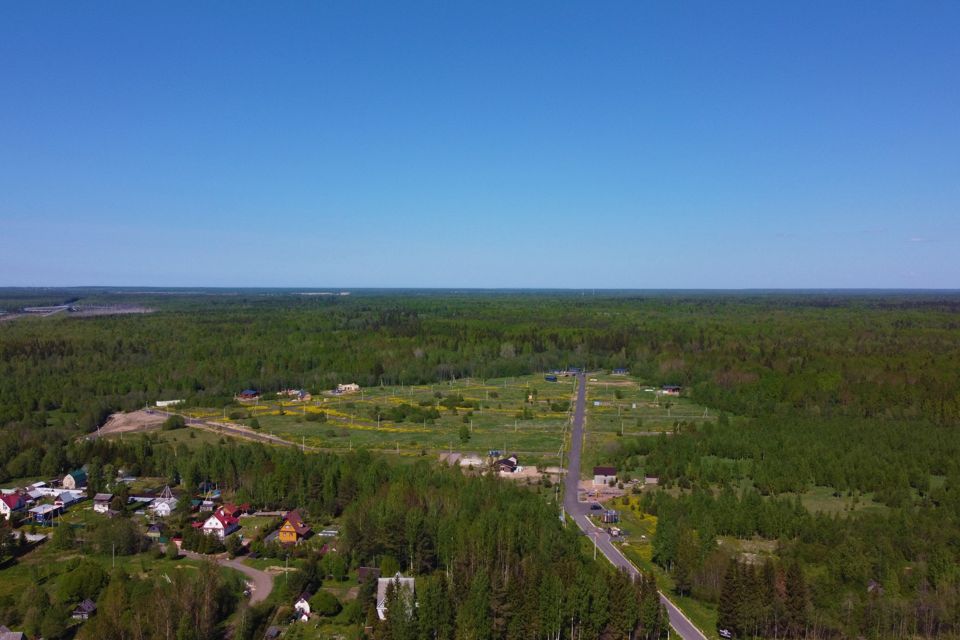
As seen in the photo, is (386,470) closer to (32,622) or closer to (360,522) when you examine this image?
(360,522)

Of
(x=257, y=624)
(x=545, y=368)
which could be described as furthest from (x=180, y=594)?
(x=545, y=368)

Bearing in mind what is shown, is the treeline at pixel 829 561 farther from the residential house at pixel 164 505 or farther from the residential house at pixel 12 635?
the residential house at pixel 164 505

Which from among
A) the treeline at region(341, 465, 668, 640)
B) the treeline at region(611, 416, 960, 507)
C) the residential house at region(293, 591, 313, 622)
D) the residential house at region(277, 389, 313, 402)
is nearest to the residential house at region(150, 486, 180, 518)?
the treeline at region(341, 465, 668, 640)

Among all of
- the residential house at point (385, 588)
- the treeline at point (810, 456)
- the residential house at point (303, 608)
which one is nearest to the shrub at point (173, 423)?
the treeline at point (810, 456)

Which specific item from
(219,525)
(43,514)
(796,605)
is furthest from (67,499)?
(796,605)

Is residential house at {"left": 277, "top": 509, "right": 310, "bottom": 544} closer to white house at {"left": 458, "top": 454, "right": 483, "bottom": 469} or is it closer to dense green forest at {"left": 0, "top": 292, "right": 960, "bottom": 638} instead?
dense green forest at {"left": 0, "top": 292, "right": 960, "bottom": 638}

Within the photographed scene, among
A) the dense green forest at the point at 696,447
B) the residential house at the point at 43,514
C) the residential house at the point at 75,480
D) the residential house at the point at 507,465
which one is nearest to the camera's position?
the dense green forest at the point at 696,447

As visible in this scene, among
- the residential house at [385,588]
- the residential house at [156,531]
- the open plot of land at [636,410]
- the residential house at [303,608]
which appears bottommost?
the open plot of land at [636,410]
